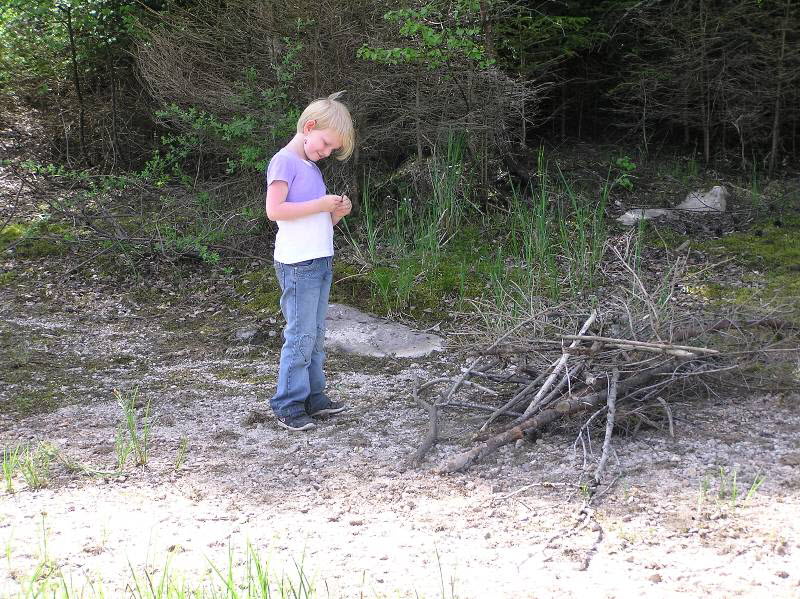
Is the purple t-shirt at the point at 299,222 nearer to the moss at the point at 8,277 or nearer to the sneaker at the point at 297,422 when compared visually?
the sneaker at the point at 297,422

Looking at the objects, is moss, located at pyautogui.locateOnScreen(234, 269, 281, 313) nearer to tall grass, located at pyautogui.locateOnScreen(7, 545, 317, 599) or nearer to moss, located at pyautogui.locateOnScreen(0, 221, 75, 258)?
moss, located at pyautogui.locateOnScreen(0, 221, 75, 258)

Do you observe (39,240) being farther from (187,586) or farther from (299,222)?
(187,586)

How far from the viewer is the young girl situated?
12.8ft

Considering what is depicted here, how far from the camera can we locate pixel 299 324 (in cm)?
406

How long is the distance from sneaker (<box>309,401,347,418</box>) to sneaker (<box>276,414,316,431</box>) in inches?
5.0

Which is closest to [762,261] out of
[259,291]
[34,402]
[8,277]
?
[259,291]

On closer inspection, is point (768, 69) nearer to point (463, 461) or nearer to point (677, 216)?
point (677, 216)

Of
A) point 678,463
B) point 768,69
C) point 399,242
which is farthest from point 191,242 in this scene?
point 768,69

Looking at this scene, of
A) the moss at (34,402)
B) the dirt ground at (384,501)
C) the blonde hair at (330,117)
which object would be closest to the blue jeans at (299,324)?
the dirt ground at (384,501)

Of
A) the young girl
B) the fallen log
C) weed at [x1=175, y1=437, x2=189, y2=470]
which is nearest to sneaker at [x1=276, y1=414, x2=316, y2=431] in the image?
the young girl

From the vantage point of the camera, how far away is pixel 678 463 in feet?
10.9

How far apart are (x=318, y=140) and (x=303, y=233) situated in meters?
0.43

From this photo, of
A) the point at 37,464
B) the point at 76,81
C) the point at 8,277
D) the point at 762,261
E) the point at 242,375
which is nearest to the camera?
the point at 37,464

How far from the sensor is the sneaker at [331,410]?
4277mm
